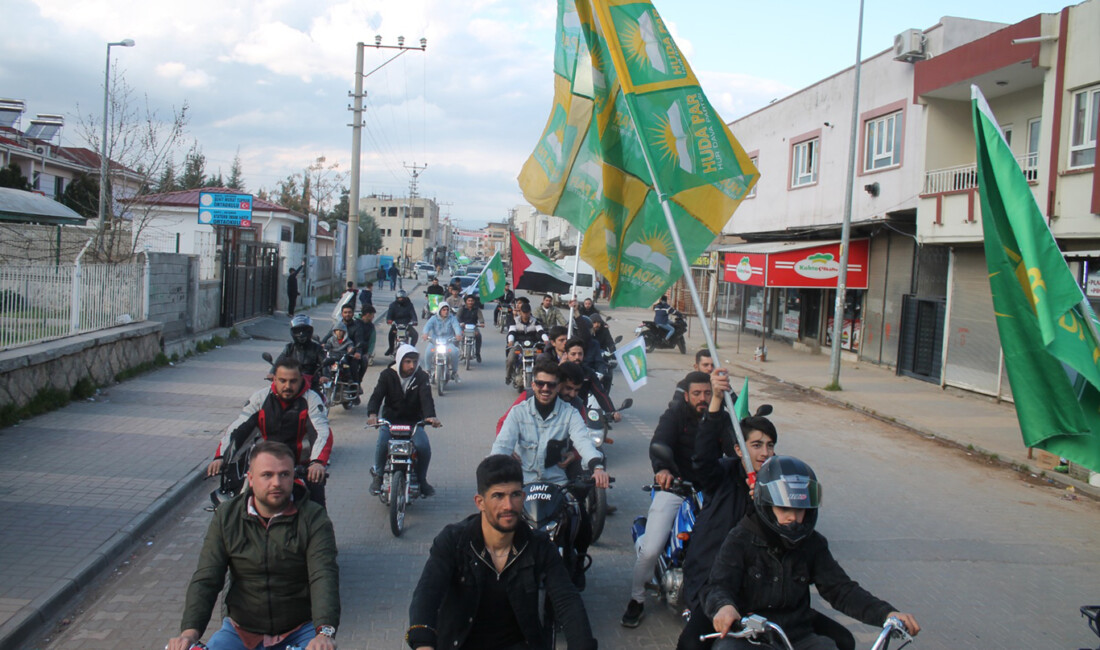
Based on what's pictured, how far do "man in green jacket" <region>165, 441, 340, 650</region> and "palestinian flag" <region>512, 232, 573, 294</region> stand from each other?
45.0 feet

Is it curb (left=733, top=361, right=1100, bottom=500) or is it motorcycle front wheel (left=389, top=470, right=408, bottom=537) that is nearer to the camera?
motorcycle front wheel (left=389, top=470, right=408, bottom=537)

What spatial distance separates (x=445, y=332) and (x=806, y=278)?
11.0m

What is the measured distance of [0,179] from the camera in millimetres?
24453

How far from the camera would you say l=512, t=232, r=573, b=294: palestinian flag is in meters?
17.9

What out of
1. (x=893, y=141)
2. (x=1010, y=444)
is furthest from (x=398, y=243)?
(x=1010, y=444)

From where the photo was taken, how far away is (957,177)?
1850cm

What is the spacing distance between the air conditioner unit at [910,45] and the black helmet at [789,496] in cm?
1894

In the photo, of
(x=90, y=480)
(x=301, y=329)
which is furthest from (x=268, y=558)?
(x=301, y=329)

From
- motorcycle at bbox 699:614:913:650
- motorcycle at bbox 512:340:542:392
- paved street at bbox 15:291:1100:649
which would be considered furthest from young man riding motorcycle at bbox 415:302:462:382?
Result: motorcycle at bbox 699:614:913:650

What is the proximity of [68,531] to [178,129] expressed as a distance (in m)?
15.8

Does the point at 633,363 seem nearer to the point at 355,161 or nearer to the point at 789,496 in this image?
the point at 789,496

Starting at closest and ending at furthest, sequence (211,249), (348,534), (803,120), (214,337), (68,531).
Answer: (68,531) < (348,534) < (214,337) < (211,249) < (803,120)

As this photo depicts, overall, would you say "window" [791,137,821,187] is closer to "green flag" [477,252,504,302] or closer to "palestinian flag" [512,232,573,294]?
"palestinian flag" [512,232,573,294]

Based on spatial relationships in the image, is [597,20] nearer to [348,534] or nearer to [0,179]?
[348,534]
